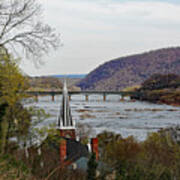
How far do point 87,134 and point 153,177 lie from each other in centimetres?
2989

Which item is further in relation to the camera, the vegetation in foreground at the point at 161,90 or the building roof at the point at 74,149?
the vegetation in foreground at the point at 161,90

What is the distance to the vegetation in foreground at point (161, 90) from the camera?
13325cm

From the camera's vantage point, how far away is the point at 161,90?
14900cm

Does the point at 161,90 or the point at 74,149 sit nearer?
the point at 74,149

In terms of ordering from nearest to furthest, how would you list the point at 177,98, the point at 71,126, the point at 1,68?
the point at 1,68
the point at 71,126
the point at 177,98

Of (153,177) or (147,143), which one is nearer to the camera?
(153,177)

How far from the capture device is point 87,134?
5025 cm

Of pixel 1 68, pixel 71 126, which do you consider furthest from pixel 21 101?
pixel 71 126

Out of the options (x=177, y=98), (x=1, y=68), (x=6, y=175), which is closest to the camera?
(x=6, y=175)

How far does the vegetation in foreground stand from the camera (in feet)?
437

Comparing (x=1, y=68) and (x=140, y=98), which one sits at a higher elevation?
(x=1, y=68)

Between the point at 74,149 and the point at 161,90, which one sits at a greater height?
the point at 74,149

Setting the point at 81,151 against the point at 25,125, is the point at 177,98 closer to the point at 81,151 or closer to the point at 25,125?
the point at 81,151

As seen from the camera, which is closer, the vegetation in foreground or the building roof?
the building roof
